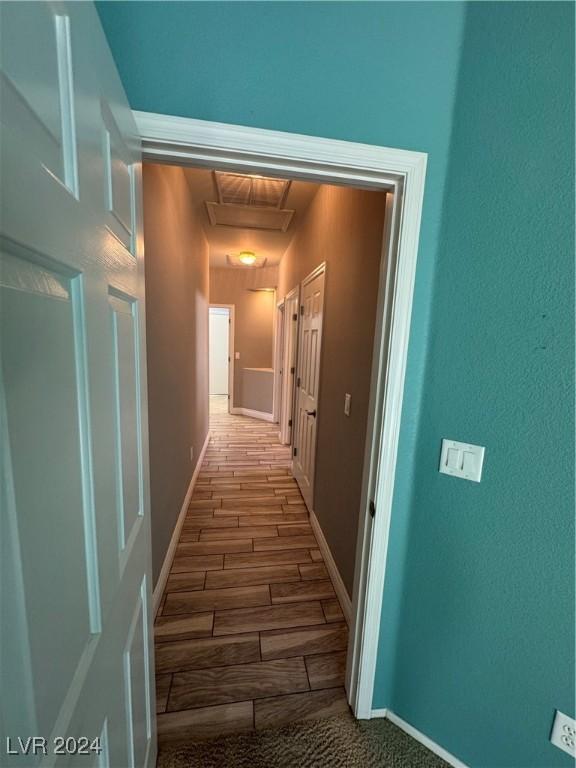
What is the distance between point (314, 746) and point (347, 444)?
4.04ft

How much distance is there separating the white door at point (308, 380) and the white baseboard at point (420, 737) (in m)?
1.40

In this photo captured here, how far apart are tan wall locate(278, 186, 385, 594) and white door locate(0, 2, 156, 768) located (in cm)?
115

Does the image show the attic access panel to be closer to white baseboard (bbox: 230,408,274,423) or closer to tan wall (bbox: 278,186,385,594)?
tan wall (bbox: 278,186,385,594)

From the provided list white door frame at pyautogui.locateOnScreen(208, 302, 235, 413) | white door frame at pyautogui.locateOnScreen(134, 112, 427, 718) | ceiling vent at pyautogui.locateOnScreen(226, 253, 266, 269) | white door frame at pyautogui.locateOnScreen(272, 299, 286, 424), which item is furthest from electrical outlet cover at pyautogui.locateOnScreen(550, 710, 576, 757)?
white door frame at pyautogui.locateOnScreen(208, 302, 235, 413)

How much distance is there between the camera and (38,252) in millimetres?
368

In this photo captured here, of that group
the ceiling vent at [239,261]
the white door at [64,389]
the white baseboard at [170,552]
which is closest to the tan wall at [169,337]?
the white baseboard at [170,552]

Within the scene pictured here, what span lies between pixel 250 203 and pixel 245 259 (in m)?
1.58

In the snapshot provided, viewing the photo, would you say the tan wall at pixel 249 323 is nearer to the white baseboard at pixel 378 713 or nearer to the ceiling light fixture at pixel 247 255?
the ceiling light fixture at pixel 247 255

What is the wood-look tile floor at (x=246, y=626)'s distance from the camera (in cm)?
126

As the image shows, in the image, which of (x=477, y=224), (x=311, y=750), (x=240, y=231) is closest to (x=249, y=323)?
(x=240, y=231)

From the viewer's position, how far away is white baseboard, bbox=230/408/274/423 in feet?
18.5

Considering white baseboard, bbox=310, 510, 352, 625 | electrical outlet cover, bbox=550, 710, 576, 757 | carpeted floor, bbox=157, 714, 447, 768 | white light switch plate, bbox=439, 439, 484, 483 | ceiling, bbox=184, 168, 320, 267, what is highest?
ceiling, bbox=184, 168, 320, 267

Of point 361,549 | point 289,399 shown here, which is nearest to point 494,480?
point 361,549

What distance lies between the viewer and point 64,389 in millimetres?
440
